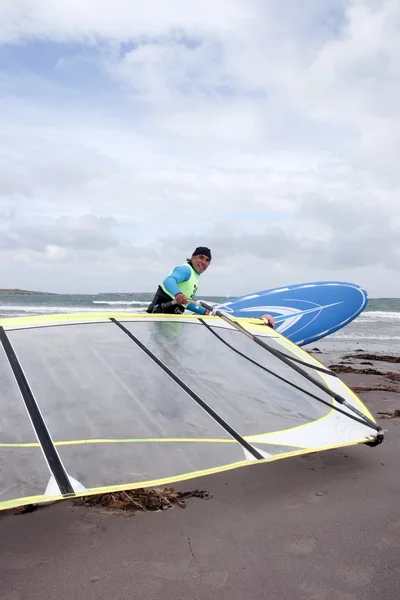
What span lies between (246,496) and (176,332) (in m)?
1.31

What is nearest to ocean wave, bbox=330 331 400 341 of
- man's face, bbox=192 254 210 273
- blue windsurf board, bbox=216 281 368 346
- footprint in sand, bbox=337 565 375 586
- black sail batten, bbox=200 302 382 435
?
blue windsurf board, bbox=216 281 368 346

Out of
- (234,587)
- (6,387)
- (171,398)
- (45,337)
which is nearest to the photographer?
(234,587)

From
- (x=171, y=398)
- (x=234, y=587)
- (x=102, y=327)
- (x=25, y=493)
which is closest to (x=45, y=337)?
(x=102, y=327)

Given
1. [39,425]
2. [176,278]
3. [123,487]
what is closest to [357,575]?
[123,487]

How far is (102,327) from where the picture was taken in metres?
3.05

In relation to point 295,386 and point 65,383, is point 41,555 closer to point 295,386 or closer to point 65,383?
point 65,383

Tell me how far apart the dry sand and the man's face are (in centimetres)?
254

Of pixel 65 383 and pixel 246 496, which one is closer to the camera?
pixel 246 496

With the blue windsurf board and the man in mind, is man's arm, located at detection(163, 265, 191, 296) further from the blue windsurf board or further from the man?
the blue windsurf board

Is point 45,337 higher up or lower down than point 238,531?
higher up

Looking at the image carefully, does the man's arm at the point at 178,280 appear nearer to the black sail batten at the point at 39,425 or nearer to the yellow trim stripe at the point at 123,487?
the black sail batten at the point at 39,425

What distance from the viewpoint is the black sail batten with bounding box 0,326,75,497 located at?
1912 millimetres

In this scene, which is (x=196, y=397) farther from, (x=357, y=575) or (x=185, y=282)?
(x=185, y=282)

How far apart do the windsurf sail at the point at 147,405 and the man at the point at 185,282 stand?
0.96m
